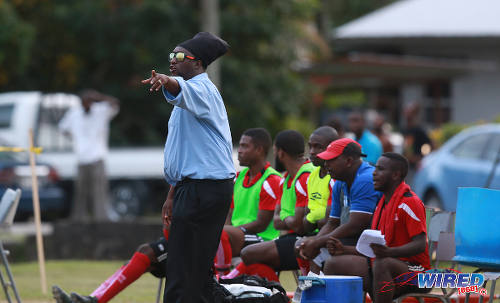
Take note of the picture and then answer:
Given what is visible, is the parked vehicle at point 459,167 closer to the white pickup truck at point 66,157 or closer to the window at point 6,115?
the white pickup truck at point 66,157

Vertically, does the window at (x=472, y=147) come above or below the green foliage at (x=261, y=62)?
below

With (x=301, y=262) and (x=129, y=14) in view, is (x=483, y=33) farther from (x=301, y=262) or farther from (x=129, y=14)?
(x=301, y=262)

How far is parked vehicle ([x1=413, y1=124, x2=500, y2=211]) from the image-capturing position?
13.4m

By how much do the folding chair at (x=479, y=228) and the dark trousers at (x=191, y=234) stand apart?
5.37 ft

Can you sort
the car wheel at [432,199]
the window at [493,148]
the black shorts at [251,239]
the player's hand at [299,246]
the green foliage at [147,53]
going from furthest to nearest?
1. the green foliage at [147,53]
2. the car wheel at [432,199]
3. the window at [493,148]
4. the black shorts at [251,239]
5. the player's hand at [299,246]

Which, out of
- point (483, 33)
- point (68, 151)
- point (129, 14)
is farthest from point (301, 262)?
point (483, 33)

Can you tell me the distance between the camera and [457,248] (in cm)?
697

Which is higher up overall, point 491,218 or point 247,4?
point 247,4

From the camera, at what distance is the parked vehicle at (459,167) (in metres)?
13.4

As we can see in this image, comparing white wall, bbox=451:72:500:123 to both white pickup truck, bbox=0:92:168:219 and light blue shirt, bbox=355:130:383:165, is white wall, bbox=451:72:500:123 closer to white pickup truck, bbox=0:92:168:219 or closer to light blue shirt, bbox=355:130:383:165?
white pickup truck, bbox=0:92:168:219

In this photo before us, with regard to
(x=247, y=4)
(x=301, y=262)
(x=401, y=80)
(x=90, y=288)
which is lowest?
(x=90, y=288)

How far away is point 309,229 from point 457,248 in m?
1.39

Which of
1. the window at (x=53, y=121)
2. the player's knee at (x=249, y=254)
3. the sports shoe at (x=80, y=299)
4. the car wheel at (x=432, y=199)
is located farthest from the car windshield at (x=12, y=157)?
the sports shoe at (x=80, y=299)

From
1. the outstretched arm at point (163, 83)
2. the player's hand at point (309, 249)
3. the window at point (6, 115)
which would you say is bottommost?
the player's hand at point (309, 249)
